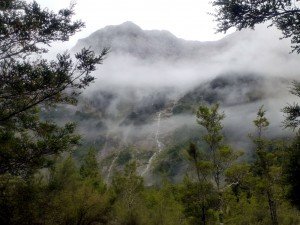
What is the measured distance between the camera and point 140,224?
99.1ft

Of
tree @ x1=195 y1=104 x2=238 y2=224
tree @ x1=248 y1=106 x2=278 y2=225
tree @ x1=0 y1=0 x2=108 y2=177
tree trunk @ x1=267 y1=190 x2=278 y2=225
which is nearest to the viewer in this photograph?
tree @ x1=0 y1=0 x2=108 y2=177

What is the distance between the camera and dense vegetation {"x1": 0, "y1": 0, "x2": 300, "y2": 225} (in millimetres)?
14461

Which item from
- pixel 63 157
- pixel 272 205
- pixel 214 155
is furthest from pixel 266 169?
pixel 63 157

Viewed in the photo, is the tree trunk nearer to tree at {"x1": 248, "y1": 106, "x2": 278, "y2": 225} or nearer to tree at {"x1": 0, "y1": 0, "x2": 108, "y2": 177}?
tree at {"x1": 248, "y1": 106, "x2": 278, "y2": 225}

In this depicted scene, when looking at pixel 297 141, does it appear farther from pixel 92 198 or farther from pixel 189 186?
pixel 92 198

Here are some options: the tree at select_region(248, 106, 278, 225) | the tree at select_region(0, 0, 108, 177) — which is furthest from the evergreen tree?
the tree at select_region(0, 0, 108, 177)

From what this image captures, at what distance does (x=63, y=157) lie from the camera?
25.4 meters

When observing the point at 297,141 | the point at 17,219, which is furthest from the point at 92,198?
the point at 297,141

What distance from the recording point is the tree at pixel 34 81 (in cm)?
1420

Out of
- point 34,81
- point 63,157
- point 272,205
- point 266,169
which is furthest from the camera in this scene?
point 272,205

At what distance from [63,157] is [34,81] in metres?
12.0

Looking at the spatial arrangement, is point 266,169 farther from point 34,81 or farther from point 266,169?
point 34,81

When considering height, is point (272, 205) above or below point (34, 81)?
Result: below

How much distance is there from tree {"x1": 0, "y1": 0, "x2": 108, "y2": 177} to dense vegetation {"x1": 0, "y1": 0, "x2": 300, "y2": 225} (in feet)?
0.13
